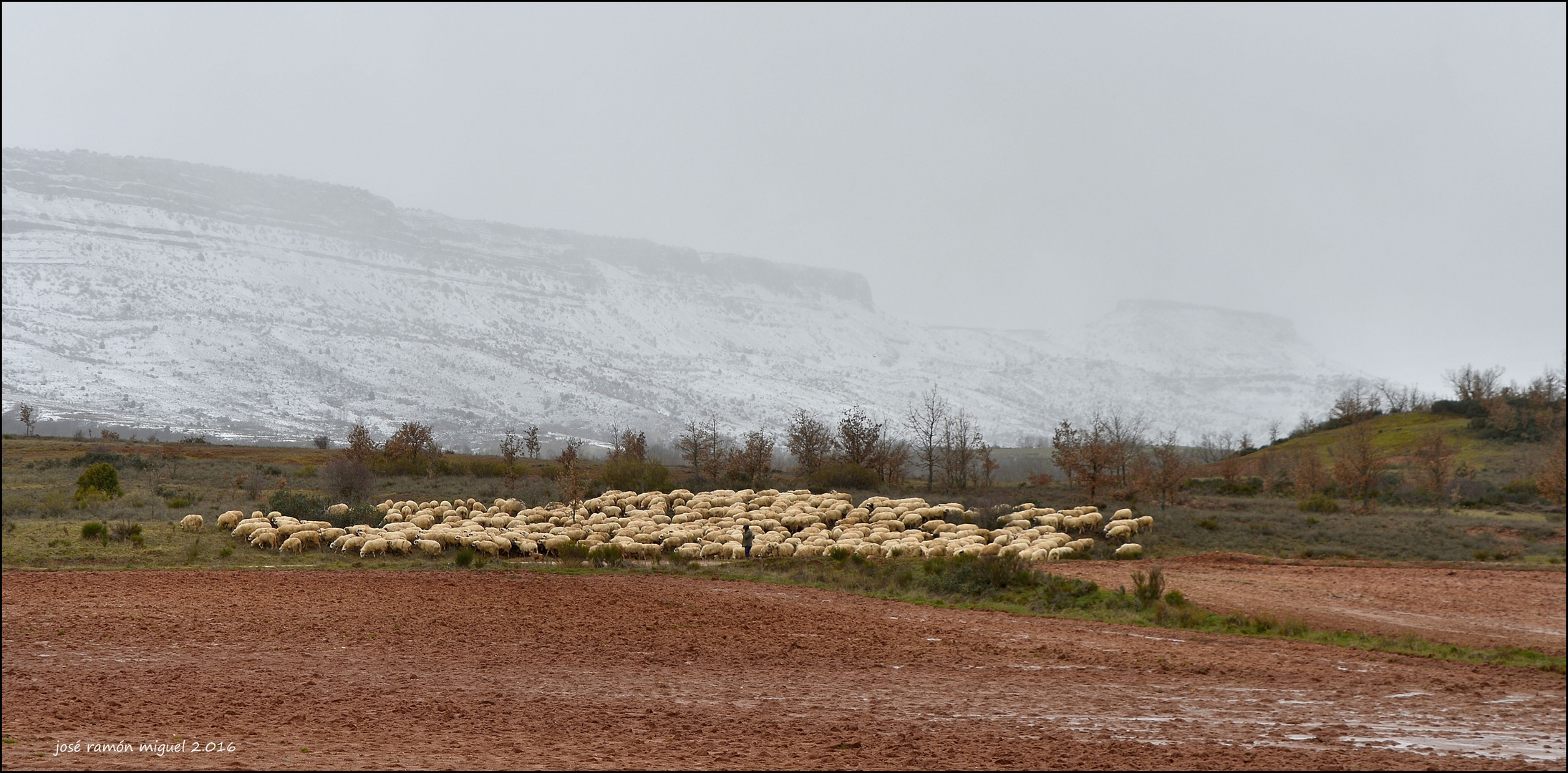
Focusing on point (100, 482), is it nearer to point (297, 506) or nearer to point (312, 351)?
point (297, 506)

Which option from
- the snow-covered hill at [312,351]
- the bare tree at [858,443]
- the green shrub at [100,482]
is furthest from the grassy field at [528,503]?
the snow-covered hill at [312,351]

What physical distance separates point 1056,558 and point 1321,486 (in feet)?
98.1

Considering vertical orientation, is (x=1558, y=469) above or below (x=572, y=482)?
above

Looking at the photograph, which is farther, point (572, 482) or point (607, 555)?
point (572, 482)

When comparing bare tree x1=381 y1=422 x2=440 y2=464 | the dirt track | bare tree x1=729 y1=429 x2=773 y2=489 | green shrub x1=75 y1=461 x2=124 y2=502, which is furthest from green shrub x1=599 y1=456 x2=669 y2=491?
the dirt track

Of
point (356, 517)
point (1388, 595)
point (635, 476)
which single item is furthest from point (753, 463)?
point (1388, 595)

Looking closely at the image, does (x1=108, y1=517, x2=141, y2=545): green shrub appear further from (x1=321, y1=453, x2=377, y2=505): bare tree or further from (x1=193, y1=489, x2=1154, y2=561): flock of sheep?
(x1=321, y1=453, x2=377, y2=505): bare tree

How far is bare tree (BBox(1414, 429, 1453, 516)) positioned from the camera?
32750mm

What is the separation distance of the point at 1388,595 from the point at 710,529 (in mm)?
18736

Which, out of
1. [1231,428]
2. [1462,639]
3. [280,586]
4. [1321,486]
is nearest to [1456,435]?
[1321,486]

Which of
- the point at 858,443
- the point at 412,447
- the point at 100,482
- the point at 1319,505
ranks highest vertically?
the point at 858,443

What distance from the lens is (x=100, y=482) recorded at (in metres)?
37.3

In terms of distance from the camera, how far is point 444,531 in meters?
26.6

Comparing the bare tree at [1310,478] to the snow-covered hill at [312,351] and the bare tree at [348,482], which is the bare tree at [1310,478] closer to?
the bare tree at [348,482]
